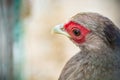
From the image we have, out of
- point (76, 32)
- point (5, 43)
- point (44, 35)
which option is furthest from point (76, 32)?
point (44, 35)

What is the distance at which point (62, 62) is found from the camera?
4297 millimetres

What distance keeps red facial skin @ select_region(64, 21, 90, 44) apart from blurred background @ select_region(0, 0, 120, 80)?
1496 millimetres

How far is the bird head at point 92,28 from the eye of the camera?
7.16ft

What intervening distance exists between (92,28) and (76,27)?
0.36ft

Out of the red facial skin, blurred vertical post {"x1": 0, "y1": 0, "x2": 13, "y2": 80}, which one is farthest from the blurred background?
the red facial skin

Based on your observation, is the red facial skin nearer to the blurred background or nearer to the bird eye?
the bird eye

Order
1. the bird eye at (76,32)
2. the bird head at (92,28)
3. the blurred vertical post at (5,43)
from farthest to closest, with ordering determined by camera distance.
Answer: the blurred vertical post at (5,43)
the bird eye at (76,32)
the bird head at (92,28)

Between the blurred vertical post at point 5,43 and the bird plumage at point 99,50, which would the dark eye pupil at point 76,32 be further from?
the blurred vertical post at point 5,43

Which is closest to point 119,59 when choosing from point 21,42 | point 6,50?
point 6,50

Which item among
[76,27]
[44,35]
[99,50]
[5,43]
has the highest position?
[44,35]

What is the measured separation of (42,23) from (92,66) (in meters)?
2.28

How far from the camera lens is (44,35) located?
14.6ft

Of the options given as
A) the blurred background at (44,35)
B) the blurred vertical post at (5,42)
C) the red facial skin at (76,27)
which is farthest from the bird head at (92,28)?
the blurred background at (44,35)

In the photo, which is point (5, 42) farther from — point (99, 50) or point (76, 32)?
point (99, 50)
